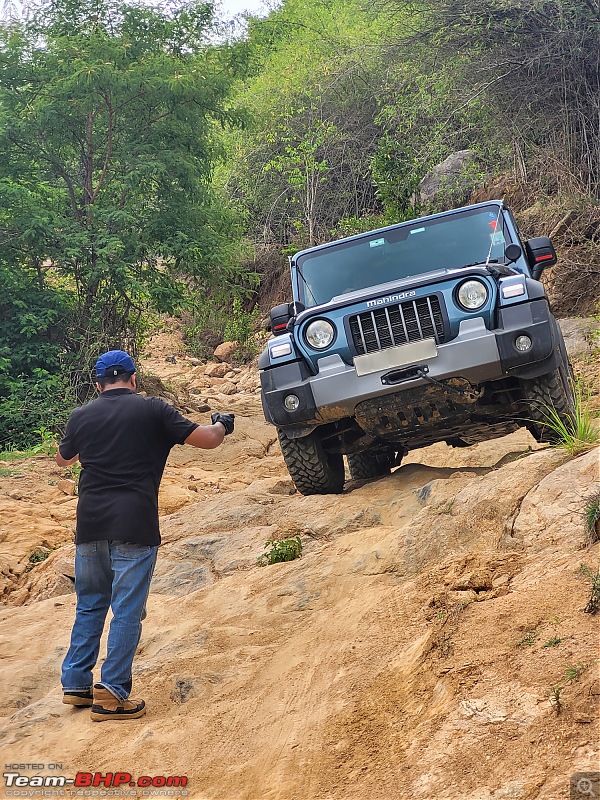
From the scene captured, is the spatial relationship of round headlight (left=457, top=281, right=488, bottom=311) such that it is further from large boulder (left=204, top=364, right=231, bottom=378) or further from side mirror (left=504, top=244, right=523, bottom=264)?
large boulder (left=204, top=364, right=231, bottom=378)

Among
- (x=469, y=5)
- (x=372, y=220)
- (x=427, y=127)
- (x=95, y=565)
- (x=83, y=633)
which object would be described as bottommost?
(x=83, y=633)

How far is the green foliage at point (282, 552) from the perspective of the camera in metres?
5.93

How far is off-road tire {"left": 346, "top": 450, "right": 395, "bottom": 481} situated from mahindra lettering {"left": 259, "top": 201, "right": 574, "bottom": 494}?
718mm

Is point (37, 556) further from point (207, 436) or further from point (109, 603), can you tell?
point (207, 436)

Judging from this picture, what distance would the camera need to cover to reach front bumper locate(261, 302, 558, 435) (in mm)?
6137

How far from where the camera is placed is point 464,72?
1527 centimetres

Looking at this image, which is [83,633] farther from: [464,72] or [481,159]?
[481,159]

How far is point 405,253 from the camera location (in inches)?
290

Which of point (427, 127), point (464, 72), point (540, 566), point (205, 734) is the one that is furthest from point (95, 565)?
point (427, 127)

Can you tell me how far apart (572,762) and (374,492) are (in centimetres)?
421

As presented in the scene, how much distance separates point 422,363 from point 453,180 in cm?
1160

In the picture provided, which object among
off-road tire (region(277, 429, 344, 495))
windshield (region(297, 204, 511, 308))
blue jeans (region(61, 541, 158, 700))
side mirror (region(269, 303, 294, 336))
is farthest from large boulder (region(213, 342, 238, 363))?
blue jeans (region(61, 541, 158, 700))

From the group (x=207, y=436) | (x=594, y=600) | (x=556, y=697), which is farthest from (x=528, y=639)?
(x=207, y=436)

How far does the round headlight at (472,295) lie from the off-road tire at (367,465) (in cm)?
193
